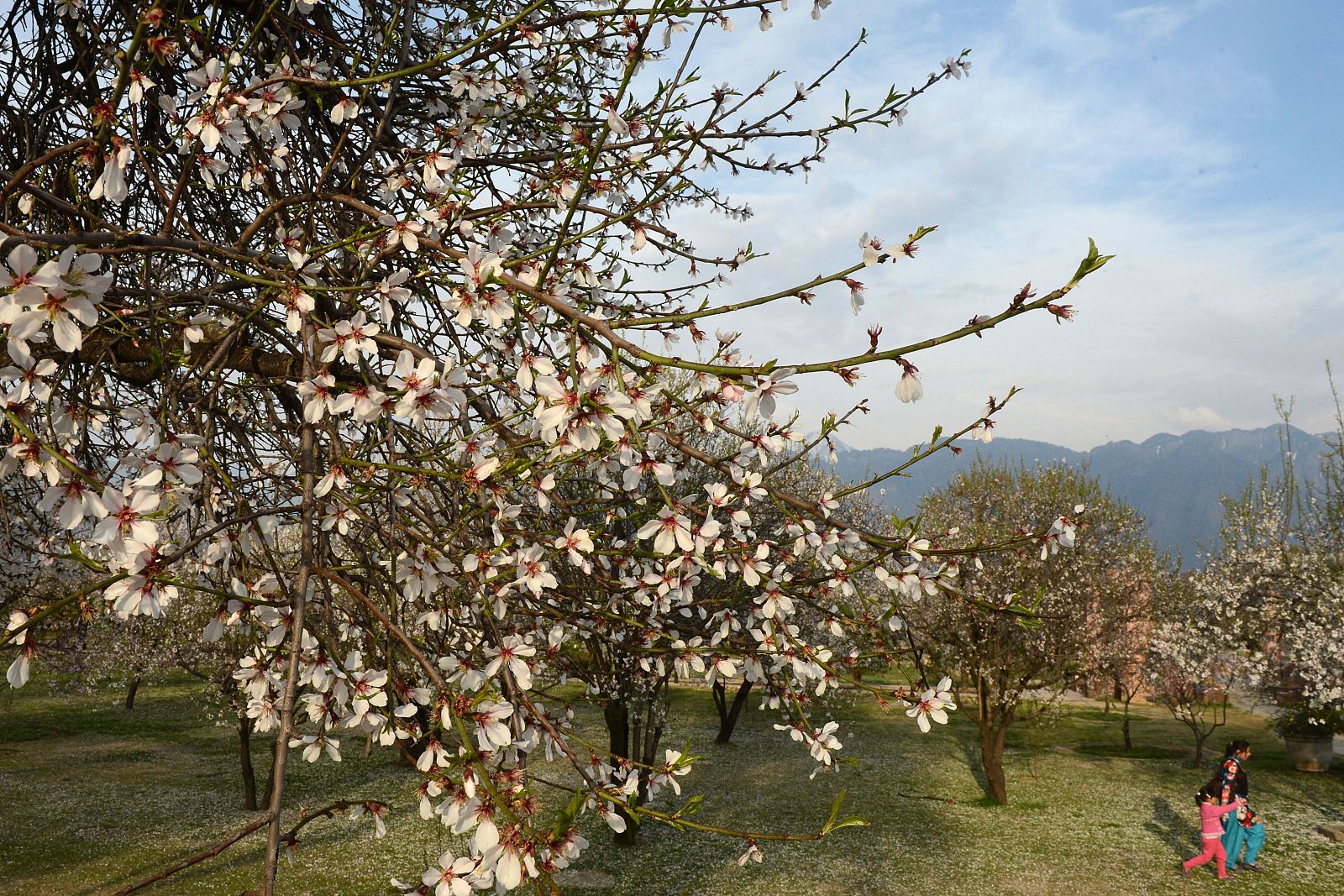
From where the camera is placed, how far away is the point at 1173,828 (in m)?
13.9

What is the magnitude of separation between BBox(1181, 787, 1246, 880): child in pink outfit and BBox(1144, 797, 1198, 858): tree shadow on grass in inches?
35.7

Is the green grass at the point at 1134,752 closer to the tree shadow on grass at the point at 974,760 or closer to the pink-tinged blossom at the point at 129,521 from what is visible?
the tree shadow on grass at the point at 974,760

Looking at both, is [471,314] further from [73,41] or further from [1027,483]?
[1027,483]

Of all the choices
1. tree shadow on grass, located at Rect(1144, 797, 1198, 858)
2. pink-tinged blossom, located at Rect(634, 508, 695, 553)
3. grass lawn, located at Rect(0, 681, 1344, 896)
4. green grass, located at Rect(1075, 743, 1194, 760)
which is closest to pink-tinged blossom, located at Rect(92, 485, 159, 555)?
pink-tinged blossom, located at Rect(634, 508, 695, 553)

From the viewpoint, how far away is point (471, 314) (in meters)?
2.27

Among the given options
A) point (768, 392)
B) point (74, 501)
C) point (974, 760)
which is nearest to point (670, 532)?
point (768, 392)

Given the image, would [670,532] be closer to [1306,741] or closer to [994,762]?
[994,762]

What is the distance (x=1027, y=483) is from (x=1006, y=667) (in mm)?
12612

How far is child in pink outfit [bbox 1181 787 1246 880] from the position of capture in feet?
37.9

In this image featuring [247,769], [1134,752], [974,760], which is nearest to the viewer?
[247,769]

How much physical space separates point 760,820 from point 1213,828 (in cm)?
680

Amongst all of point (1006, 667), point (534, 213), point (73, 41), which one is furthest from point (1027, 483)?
point (73, 41)

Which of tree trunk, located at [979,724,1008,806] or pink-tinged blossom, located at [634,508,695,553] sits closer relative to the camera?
pink-tinged blossom, located at [634,508,695,553]

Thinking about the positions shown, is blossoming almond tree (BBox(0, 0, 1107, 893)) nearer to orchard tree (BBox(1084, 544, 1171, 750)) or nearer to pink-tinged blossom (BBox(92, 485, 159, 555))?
pink-tinged blossom (BBox(92, 485, 159, 555))
